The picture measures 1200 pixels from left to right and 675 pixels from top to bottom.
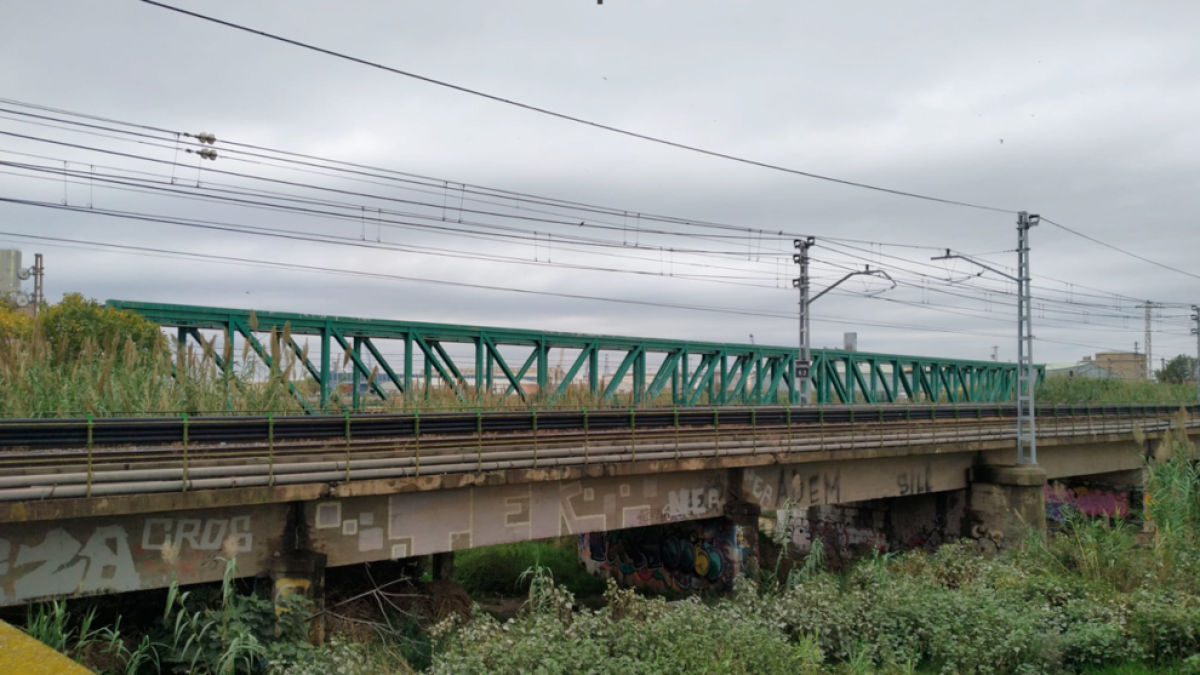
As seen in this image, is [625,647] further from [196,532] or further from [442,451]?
[196,532]

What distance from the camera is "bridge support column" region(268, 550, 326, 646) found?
11.6 meters

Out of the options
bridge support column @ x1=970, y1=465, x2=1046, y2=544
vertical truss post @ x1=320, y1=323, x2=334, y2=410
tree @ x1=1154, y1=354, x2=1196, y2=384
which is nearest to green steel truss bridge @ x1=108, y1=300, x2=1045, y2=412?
vertical truss post @ x1=320, y1=323, x2=334, y2=410

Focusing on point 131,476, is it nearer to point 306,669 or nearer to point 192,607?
point 192,607

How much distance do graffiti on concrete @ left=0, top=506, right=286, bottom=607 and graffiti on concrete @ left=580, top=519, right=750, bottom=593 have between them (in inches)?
437

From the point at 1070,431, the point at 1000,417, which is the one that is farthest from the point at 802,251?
the point at 1070,431

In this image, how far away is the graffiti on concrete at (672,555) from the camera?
1892cm

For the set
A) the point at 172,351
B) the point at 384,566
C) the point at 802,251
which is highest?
the point at 802,251

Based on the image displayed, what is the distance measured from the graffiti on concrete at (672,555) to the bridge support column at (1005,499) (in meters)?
10.4

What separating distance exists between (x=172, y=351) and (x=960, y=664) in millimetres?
14246

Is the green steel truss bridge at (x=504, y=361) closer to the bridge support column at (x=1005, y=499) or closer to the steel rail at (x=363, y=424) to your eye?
the steel rail at (x=363, y=424)

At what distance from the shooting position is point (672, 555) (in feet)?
68.2

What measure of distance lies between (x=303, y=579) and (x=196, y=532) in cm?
174

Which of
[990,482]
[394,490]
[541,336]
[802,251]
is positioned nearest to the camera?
[394,490]

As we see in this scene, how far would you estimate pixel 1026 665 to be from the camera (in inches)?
381
